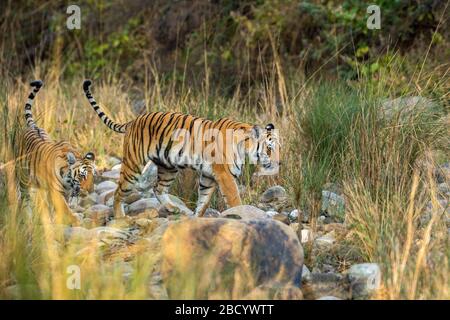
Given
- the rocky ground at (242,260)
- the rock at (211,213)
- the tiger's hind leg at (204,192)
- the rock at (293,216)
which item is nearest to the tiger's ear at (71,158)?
the rocky ground at (242,260)

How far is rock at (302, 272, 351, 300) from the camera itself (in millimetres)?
5242

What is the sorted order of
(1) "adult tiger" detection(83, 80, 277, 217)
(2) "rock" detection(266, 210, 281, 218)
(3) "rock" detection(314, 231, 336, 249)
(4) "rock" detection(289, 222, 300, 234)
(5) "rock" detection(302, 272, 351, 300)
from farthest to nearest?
1. (1) "adult tiger" detection(83, 80, 277, 217)
2. (2) "rock" detection(266, 210, 281, 218)
3. (4) "rock" detection(289, 222, 300, 234)
4. (3) "rock" detection(314, 231, 336, 249)
5. (5) "rock" detection(302, 272, 351, 300)

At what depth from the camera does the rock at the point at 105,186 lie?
8.51 m

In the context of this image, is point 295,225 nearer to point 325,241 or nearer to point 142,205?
point 325,241

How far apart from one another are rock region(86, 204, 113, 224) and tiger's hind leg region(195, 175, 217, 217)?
0.72 m

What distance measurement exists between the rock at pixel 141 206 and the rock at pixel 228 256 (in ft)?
7.86

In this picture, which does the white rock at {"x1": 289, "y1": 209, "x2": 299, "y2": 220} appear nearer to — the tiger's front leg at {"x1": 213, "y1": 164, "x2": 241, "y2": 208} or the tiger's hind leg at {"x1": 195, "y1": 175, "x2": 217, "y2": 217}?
Answer: the tiger's front leg at {"x1": 213, "y1": 164, "x2": 241, "y2": 208}

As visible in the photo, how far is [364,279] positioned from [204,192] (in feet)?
8.11

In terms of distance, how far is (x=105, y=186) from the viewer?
859 cm

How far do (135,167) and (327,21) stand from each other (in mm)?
6231

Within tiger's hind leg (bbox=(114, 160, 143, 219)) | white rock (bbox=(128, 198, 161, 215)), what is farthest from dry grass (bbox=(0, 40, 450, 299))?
tiger's hind leg (bbox=(114, 160, 143, 219))

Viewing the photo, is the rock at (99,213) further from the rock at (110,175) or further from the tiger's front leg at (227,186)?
the rock at (110,175)
